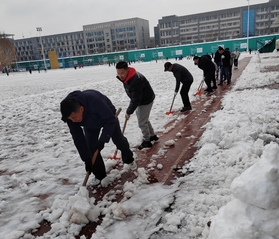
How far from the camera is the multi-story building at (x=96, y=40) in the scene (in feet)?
315

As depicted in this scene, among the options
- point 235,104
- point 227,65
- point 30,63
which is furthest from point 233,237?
point 30,63

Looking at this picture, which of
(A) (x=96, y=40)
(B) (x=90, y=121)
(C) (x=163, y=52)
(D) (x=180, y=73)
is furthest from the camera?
(A) (x=96, y=40)

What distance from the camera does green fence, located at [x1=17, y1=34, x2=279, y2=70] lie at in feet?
139

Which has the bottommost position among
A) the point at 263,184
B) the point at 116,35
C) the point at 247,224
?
the point at 247,224

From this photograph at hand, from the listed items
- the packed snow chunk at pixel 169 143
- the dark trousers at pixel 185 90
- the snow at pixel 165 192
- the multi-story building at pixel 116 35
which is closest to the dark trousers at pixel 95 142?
the snow at pixel 165 192

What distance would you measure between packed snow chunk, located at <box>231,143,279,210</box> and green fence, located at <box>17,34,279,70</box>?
36.1 m

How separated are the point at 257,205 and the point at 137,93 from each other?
99.4 inches

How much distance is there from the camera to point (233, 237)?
1.68 metres

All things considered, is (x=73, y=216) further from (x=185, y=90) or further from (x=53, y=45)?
(x=53, y=45)

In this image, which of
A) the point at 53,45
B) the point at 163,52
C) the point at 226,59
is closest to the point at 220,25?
the point at 163,52

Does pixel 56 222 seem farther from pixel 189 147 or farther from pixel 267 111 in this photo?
pixel 267 111

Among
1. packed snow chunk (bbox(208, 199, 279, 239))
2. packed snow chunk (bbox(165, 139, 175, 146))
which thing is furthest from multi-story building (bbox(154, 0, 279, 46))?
packed snow chunk (bbox(208, 199, 279, 239))

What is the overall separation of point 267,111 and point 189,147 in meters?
2.19

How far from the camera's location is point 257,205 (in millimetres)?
1685
